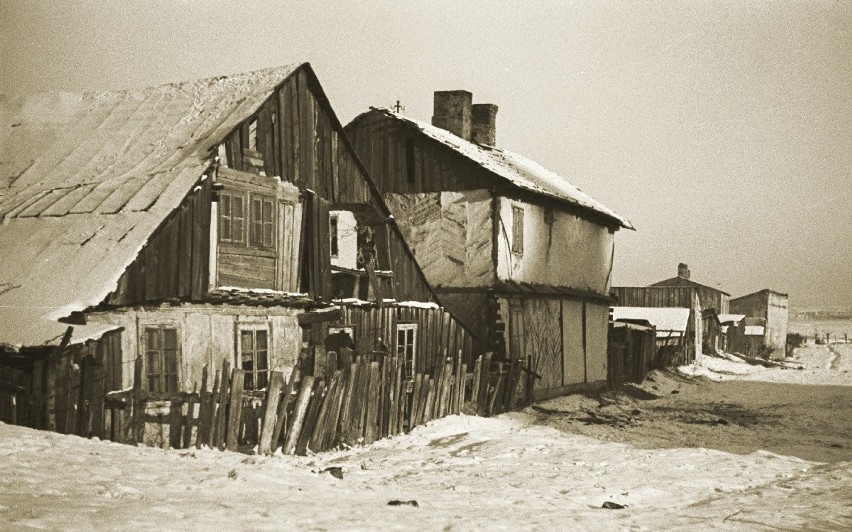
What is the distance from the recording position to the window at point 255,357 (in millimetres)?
17047

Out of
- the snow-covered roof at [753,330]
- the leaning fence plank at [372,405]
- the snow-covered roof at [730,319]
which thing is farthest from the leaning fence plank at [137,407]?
the snow-covered roof at [753,330]

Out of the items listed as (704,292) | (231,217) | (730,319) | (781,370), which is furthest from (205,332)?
(704,292)

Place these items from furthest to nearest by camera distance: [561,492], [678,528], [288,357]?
[288,357], [561,492], [678,528]

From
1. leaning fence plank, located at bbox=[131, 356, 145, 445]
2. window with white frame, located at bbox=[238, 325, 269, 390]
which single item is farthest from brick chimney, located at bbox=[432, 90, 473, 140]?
leaning fence plank, located at bbox=[131, 356, 145, 445]

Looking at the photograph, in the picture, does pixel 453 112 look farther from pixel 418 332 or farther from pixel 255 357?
pixel 255 357

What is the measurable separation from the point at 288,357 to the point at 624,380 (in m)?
20.3

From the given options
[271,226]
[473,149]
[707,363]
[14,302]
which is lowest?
[707,363]

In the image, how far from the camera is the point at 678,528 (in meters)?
9.79

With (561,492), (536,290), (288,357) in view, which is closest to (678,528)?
(561,492)

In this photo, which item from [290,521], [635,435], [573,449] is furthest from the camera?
[635,435]

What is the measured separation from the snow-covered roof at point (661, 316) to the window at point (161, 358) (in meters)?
36.7

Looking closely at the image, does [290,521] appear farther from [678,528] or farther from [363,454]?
[363,454]

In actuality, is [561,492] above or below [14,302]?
below

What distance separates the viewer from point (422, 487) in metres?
12.5
